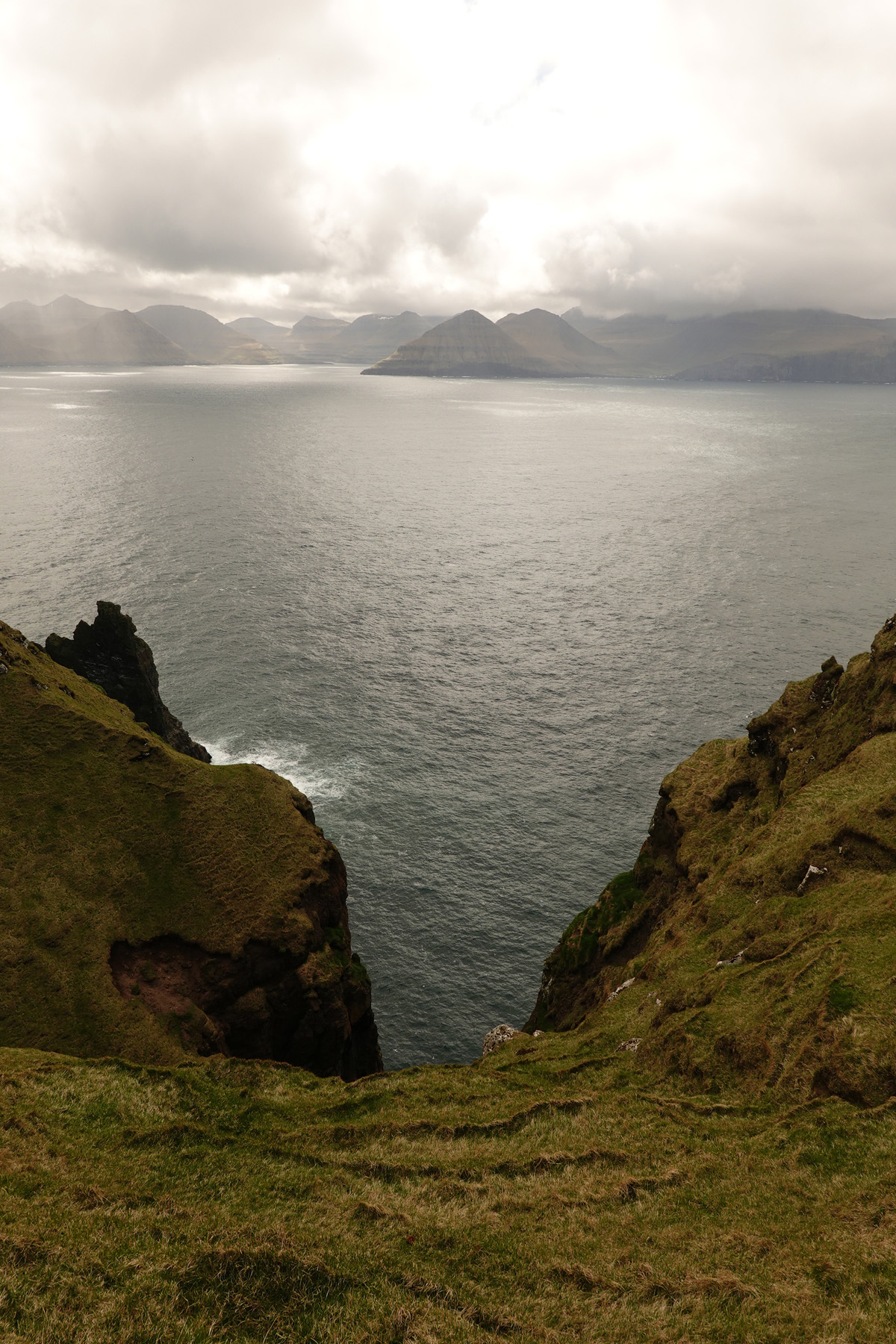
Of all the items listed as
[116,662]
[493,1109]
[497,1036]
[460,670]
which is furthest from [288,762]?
[493,1109]

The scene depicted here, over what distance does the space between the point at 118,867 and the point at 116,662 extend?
4345 cm

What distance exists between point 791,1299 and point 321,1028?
35589mm

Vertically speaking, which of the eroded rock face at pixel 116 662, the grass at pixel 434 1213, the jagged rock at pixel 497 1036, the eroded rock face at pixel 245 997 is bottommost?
the jagged rock at pixel 497 1036

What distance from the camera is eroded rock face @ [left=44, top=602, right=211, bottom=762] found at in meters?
87.7

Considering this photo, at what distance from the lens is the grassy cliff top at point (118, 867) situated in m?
43.5

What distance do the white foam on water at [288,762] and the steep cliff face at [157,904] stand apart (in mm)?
28850

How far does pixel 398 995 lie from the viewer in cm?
6806

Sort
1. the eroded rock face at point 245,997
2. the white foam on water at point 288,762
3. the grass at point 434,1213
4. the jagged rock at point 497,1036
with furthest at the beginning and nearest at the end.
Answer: the white foam on water at point 288,762 < the jagged rock at point 497,1036 < the eroded rock face at point 245,997 < the grass at point 434,1213

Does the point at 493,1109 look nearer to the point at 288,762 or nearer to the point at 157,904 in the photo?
the point at 157,904

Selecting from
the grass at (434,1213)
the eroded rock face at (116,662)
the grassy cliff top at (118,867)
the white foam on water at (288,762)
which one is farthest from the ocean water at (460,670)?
the grass at (434,1213)

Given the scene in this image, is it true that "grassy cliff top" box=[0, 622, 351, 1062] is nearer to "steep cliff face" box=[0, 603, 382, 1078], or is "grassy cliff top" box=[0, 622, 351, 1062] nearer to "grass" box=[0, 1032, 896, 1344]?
"steep cliff face" box=[0, 603, 382, 1078]

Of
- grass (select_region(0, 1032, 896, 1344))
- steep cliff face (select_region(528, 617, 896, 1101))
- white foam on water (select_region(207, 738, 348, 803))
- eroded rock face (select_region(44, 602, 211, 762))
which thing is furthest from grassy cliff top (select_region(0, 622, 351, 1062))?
white foam on water (select_region(207, 738, 348, 803))

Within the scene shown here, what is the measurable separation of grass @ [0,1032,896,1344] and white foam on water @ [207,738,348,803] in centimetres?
5548

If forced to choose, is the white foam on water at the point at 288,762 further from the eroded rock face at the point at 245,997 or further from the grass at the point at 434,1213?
the grass at the point at 434,1213
